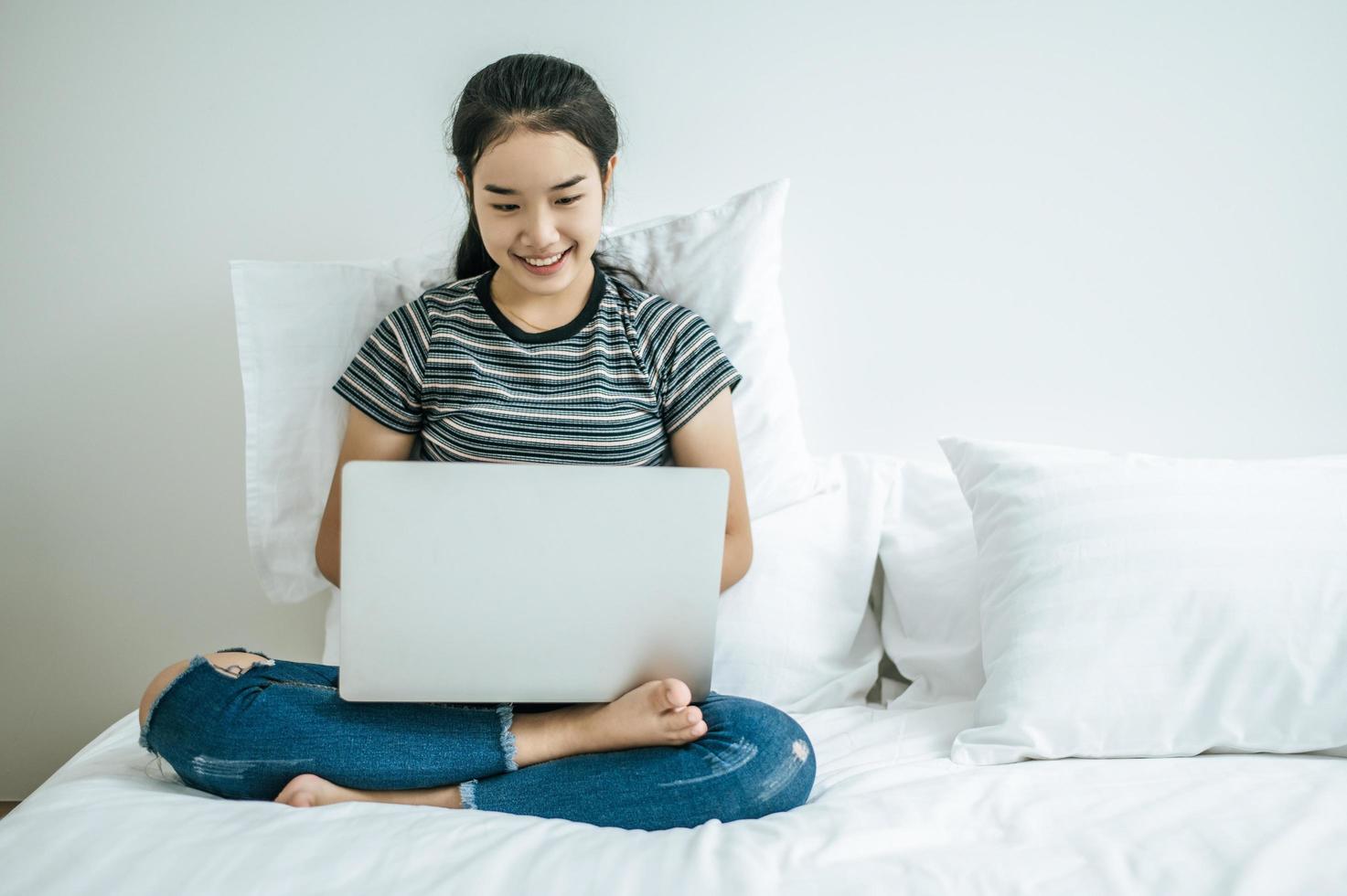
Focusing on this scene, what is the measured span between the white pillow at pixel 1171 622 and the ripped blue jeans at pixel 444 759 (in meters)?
0.24

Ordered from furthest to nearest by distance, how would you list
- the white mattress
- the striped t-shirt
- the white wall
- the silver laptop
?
1. the white wall
2. the striped t-shirt
3. the silver laptop
4. the white mattress

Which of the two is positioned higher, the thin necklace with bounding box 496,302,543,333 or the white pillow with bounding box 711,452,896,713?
the thin necklace with bounding box 496,302,543,333

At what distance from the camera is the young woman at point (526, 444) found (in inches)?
36.7

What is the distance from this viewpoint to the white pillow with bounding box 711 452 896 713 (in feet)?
3.96

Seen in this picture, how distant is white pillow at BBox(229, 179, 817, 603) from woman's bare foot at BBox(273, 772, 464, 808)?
0.44m

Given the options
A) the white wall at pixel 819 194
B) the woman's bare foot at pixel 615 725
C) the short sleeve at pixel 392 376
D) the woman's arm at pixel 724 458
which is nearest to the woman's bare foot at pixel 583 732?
the woman's bare foot at pixel 615 725

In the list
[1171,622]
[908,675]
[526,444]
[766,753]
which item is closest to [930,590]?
[908,675]

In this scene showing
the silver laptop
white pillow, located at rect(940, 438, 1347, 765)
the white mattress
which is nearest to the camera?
the white mattress

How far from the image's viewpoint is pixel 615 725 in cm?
95

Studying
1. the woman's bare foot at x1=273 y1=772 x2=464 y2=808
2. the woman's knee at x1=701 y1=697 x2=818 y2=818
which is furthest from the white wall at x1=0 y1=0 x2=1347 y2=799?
the woman's bare foot at x1=273 y1=772 x2=464 y2=808

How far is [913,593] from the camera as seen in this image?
4.21 ft

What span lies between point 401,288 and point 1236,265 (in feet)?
3.77

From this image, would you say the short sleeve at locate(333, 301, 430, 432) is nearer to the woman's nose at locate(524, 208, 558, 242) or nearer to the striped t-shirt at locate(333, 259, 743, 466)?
the striped t-shirt at locate(333, 259, 743, 466)

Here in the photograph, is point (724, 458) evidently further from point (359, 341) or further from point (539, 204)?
point (359, 341)
